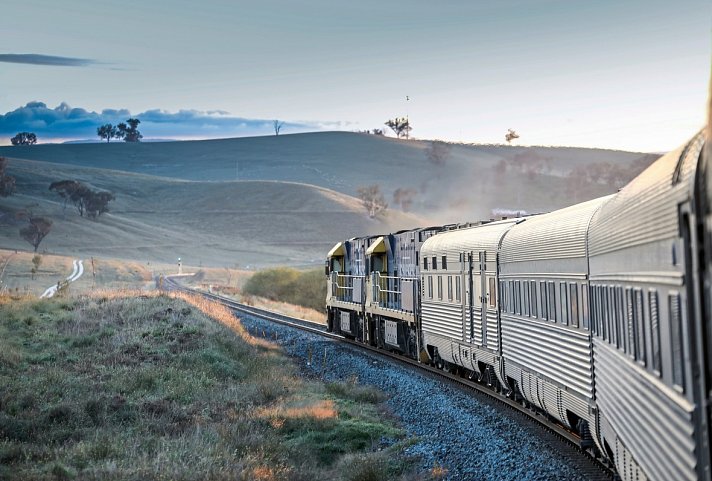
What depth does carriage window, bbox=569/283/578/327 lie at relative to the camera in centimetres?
1295

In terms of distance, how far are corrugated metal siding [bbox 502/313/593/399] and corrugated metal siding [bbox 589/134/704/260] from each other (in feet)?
7.10

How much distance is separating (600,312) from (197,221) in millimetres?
158436

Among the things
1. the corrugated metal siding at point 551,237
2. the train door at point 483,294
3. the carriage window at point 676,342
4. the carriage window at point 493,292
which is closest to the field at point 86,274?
the train door at point 483,294

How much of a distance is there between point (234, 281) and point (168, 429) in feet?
281

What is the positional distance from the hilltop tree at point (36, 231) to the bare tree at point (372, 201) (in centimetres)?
5748

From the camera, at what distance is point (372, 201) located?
17350 cm

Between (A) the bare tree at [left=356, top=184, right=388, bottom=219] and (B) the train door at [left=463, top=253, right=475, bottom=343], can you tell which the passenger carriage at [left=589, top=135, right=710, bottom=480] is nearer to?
(B) the train door at [left=463, top=253, right=475, bottom=343]

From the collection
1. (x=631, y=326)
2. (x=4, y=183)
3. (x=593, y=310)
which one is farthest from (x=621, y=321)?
(x=4, y=183)

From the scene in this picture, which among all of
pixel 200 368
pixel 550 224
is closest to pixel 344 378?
pixel 200 368

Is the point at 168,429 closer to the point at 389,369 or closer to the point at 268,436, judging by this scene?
the point at 268,436

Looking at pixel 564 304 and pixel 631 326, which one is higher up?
pixel 631 326

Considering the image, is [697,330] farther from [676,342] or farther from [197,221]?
[197,221]

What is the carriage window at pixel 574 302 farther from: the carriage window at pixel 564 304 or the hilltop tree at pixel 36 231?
the hilltop tree at pixel 36 231

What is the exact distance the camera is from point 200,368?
25438 millimetres
